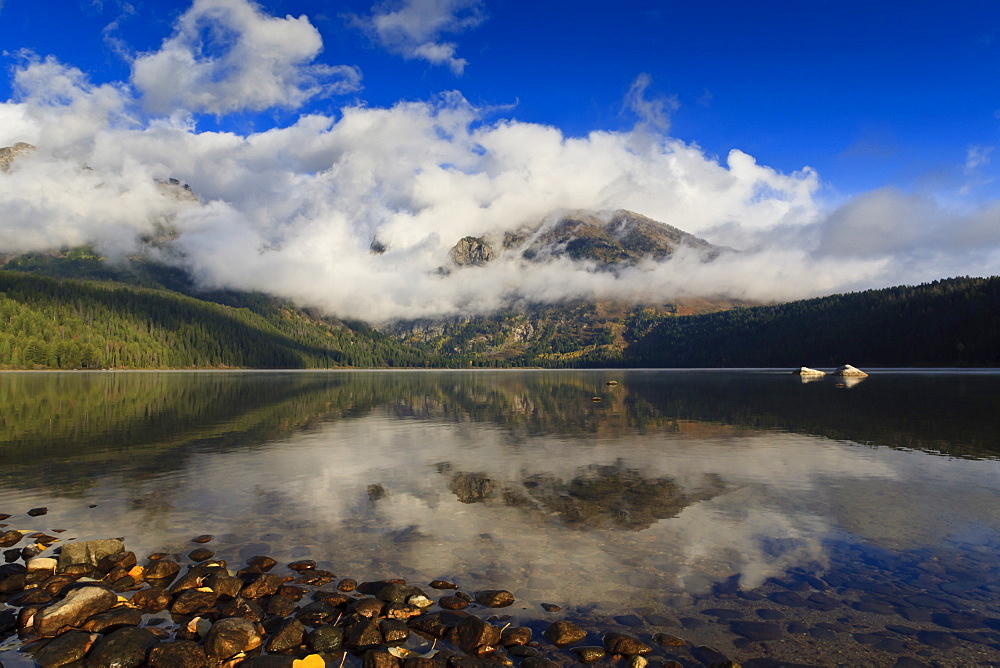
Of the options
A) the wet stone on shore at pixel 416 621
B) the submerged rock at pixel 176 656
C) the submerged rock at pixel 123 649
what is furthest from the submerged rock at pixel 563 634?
the submerged rock at pixel 123 649

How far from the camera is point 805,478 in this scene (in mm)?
36031

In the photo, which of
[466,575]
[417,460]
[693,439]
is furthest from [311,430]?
[466,575]

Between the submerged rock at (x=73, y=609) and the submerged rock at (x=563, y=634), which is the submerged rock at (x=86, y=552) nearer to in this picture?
the submerged rock at (x=73, y=609)

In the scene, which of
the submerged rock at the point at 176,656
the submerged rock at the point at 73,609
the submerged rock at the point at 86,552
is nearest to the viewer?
the submerged rock at the point at 176,656

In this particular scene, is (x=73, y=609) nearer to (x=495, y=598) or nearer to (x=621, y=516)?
(x=495, y=598)

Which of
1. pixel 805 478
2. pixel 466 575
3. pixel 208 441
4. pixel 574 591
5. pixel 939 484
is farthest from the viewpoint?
pixel 208 441

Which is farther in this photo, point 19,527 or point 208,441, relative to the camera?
point 208,441

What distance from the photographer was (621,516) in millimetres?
27875

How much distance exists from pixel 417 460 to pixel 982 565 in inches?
1374

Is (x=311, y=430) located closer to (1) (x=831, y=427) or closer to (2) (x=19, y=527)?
(2) (x=19, y=527)

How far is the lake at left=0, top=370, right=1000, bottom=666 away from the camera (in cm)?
1705

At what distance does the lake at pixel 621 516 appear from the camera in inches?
671

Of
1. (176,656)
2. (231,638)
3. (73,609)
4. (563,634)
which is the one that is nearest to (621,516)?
(563,634)

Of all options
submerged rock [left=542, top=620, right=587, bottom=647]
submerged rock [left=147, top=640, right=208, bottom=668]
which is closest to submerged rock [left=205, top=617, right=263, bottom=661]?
submerged rock [left=147, top=640, right=208, bottom=668]
